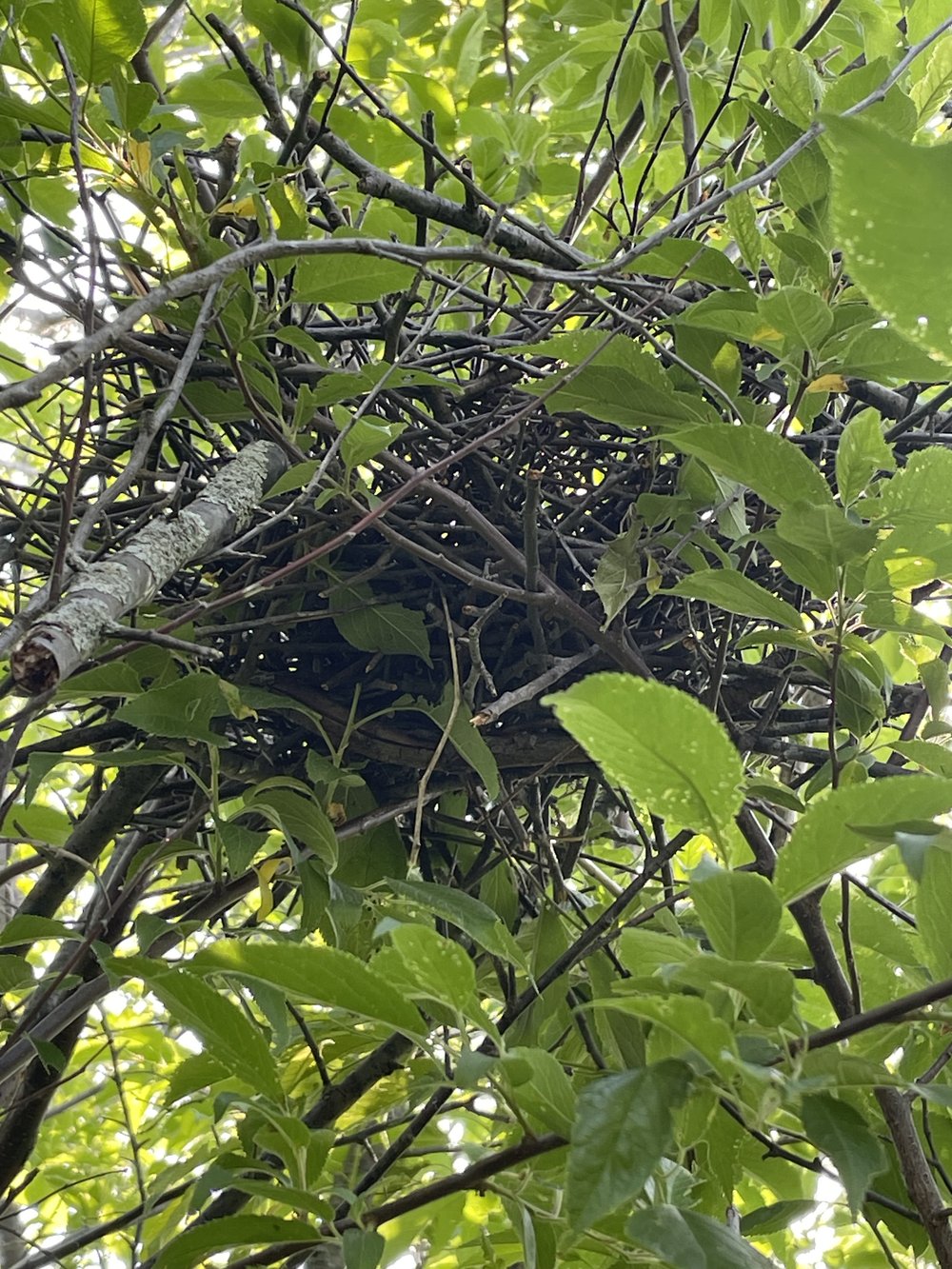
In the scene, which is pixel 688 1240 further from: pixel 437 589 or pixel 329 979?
pixel 437 589

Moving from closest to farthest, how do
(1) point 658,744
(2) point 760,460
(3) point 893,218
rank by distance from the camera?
(3) point 893,218 < (1) point 658,744 < (2) point 760,460

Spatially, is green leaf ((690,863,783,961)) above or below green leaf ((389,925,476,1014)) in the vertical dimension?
below

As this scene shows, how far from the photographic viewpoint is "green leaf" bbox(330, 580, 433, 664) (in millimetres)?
653

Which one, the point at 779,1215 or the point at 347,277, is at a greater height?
the point at 347,277

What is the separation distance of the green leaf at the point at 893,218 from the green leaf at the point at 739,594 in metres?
0.24

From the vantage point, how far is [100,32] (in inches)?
20.2

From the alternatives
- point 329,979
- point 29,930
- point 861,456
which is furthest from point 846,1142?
point 29,930

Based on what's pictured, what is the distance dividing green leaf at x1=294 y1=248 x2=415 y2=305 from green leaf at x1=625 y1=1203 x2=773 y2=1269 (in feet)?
1.48

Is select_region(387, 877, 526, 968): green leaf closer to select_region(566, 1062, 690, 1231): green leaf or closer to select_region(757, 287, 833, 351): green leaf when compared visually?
select_region(566, 1062, 690, 1231): green leaf

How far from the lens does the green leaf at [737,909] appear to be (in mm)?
290

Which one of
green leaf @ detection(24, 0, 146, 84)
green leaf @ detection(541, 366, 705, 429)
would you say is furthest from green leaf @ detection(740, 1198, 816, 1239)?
green leaf @ detection(24, 0, 146, 84)

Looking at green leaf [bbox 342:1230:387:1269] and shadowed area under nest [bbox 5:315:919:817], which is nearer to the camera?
green leaf [bbox 342:1230:387:1269]

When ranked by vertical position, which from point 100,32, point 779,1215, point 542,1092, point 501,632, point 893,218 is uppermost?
point 100,32

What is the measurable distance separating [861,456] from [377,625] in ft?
1.05
